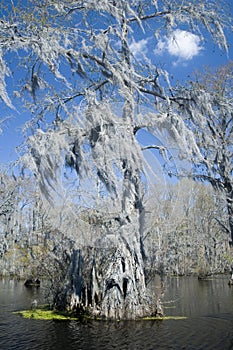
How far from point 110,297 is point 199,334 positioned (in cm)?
240

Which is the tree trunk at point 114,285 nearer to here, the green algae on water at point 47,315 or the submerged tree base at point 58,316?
the submerged tree base at point 58,316

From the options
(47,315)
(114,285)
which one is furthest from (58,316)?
(114,285)

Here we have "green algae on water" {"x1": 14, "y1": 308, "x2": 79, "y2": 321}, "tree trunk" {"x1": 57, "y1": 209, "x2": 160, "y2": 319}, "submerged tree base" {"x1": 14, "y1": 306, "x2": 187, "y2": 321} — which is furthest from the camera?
"green algae on water" {"x1": 14, "y1": 308, "x2": 79, "y2": 321}

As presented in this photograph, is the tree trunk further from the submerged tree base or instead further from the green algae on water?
the green algae on water

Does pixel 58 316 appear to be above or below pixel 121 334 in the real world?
above

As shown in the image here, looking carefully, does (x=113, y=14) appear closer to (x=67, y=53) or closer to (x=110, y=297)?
(x=67, y=53)

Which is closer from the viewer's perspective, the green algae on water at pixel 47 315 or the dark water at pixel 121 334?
the dark water at pixel 121 334

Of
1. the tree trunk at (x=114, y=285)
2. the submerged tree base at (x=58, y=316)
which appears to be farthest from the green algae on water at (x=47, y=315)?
the tree trunk at (x=114, y=285)

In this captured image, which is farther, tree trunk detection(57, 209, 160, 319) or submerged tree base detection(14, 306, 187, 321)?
submerged tree base detection(14, 306, 187, 321)

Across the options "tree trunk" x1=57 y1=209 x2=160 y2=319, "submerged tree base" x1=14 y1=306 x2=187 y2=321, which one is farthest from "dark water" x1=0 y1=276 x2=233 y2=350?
"tree trunk" x1=57 y1=209 x2=160 y2=319

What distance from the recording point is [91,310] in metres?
9.75

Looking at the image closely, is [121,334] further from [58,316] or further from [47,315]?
[47,315]

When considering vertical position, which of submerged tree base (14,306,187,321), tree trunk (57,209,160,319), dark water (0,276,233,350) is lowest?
dark water (0,276,233,350)

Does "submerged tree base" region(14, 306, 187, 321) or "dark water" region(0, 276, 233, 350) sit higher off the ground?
"submerged tree base" region(14, 306, 187, 321)
